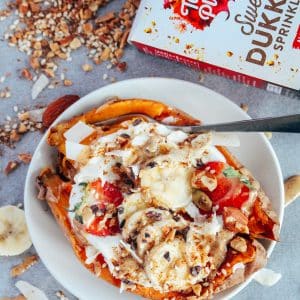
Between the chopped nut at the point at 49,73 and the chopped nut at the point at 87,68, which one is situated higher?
the chopped nut at the point at 87,68

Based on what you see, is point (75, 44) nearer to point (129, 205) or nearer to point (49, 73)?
point (49, 73)

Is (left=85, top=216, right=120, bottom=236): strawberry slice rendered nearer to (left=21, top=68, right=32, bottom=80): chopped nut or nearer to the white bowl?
the white bowl

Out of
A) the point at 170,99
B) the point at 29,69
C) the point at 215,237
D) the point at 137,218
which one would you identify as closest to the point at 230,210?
the point at 215,237

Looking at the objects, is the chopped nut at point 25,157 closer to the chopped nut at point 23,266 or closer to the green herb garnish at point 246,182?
the chopped nut at point 23,266

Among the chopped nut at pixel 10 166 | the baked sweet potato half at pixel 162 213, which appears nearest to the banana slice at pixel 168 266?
the baked sweet potato half at pixel 162 213

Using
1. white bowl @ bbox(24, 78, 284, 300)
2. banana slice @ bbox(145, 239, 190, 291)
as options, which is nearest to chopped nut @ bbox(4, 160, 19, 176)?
white bowl @ bbox(24, 78, 284, 300)

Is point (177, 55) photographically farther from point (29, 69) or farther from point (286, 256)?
point (286, 256)
